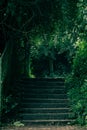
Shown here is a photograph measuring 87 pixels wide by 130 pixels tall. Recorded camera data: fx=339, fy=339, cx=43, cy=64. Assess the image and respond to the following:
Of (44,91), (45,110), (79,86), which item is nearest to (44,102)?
(45,110)

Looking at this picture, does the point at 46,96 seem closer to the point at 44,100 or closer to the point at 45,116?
the point at 44,100

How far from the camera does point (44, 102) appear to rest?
40.8 feet

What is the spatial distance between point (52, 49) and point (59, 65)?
187 cm

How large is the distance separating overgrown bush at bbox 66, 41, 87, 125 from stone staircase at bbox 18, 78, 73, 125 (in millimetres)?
278

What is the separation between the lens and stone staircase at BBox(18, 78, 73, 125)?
440 inches

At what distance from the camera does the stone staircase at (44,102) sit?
11.2 metres

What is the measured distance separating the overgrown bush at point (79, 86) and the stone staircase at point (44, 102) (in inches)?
10.9

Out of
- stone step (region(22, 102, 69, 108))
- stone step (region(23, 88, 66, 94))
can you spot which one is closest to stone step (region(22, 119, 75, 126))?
stone step (region(22, 102, 69, 108))

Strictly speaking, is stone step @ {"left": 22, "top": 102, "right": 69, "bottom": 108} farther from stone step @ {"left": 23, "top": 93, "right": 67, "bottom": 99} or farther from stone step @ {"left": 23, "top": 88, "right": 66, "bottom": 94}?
stone step @ {"left": 23, "top": 88, "right": 66, "bottom": 94}

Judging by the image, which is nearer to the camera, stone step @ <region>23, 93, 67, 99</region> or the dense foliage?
the dense foliage

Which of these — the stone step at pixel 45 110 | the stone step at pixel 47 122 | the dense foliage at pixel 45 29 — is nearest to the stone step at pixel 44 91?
the dense foliage at pixel 45 29

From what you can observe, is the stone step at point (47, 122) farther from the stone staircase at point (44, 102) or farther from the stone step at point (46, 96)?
the stone step at point (46, 96)

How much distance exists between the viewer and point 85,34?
44.7ft

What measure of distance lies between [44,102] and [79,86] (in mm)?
1488
